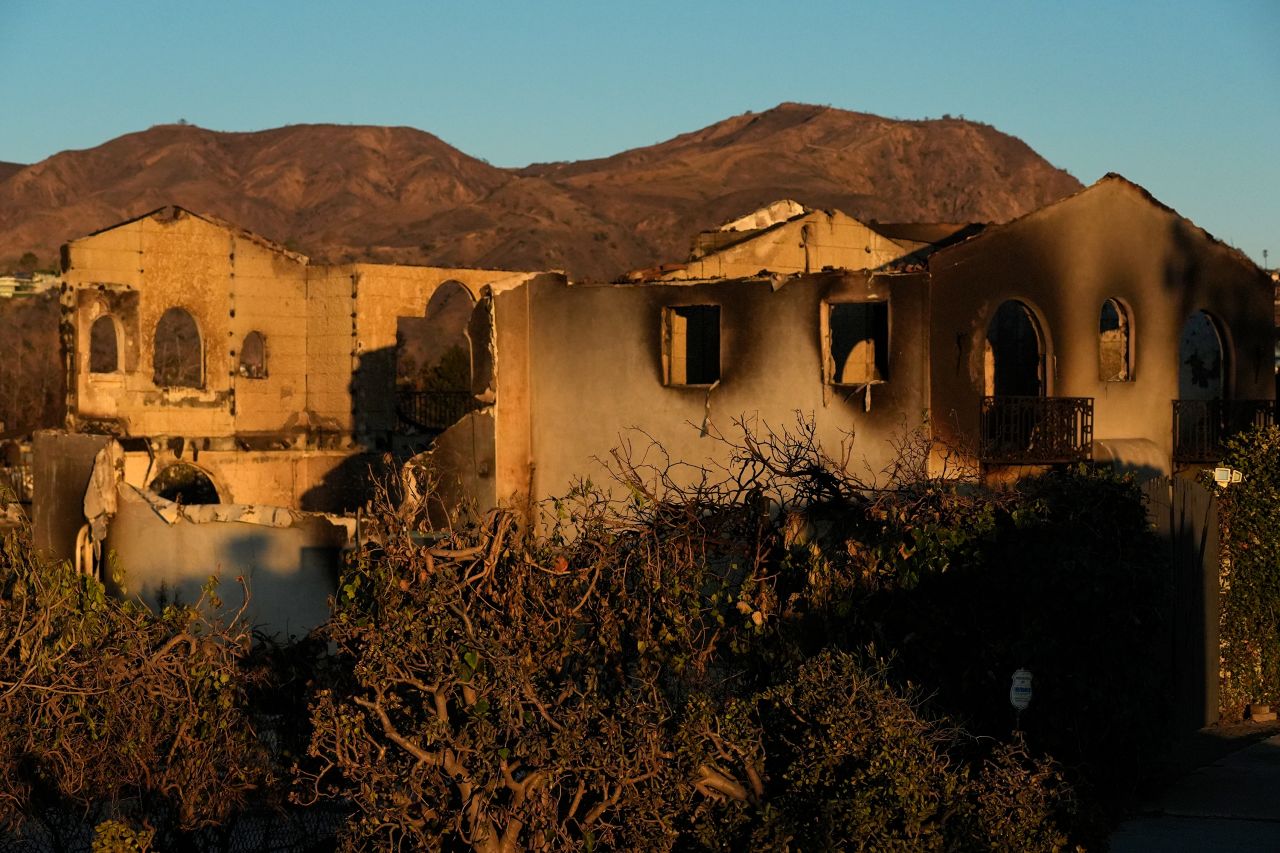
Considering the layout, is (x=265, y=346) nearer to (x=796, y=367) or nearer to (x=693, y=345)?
(x=693, y=345)

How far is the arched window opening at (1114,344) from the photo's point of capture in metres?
22.0

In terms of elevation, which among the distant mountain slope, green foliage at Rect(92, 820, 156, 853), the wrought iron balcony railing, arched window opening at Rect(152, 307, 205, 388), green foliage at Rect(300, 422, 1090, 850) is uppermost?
the distant mountain slope

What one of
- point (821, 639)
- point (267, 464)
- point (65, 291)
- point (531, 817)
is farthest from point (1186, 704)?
point (65, 291)

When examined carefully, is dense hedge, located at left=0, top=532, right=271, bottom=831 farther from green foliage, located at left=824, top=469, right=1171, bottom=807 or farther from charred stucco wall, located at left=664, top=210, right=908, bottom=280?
charred stucco wall, located at left=664, top=210, right=908, bottom=280

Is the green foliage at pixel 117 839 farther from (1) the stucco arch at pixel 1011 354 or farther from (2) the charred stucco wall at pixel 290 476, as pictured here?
(2) the charred stucco wall at pixel 290 476

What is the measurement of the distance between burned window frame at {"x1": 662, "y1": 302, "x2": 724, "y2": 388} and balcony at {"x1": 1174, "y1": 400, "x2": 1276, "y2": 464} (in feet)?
21.0

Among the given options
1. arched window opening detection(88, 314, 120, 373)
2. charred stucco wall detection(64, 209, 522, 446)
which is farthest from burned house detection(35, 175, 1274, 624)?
arched window opening detection(88, 314, 120, 373)

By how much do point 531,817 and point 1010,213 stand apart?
408ft

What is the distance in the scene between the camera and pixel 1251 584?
1816 centimetres

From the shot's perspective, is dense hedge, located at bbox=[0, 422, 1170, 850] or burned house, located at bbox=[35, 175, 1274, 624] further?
burned house, located at bbox=[35, 175, 1274, 624]

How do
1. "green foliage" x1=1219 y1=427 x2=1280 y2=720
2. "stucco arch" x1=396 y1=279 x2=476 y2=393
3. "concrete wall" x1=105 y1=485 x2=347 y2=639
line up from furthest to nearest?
1. "stucco arch" x1=396 y1=279 x2=476 y2=393
2. "concrete wall" x1=105 y1=485 x2=347 y2=639
3. "green foliage" x1=1219 y1=427 x2=1280 y2=720

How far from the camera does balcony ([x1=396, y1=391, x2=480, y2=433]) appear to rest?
32.2 meters

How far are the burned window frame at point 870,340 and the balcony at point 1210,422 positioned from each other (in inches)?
163

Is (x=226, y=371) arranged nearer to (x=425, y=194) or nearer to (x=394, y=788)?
(x=394, y=788)
